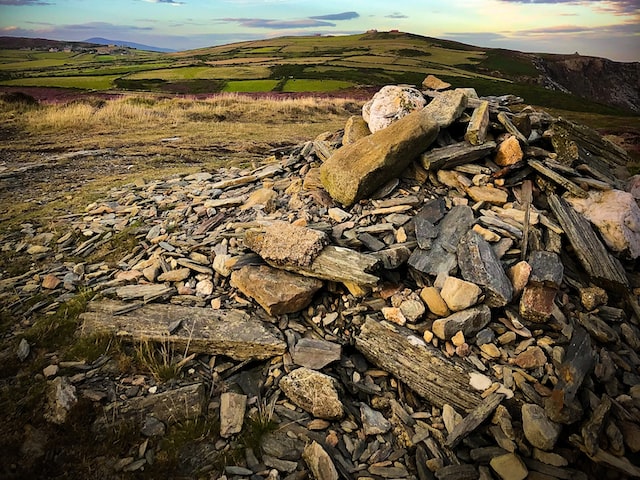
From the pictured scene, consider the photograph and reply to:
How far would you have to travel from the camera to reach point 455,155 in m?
6.53

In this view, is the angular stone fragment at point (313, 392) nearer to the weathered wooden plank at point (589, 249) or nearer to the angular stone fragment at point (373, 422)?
the angular stone fragment at point (373, 422)

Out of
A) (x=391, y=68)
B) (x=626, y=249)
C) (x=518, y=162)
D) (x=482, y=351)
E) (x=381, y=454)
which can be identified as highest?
(x=391, y=68)

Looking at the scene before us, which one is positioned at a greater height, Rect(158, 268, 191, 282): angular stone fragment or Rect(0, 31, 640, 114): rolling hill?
Rect(0, 31, 640, 114): rolling hill

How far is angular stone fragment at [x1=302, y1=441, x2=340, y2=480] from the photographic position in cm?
369

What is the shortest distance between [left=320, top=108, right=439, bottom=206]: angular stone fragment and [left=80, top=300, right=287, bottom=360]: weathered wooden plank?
8.94 ft

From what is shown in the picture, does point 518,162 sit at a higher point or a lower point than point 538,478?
higher

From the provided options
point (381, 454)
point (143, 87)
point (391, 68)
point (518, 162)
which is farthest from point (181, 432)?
point (391, 68)

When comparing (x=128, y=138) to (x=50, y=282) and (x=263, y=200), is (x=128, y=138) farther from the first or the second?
(x=50, y=282)

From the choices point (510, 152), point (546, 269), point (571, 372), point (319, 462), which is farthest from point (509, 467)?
point (510, 152)

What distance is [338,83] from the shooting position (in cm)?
4844

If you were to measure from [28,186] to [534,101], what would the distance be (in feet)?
152

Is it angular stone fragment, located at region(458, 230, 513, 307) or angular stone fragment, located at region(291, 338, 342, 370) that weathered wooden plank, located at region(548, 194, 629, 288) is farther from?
angular stone fragment, located at region(291, 338, 342, 370)

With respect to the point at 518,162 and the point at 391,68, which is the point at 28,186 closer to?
the point at 518,162

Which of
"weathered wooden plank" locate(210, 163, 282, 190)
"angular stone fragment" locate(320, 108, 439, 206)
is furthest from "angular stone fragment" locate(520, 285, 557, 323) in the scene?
"weathered wooden plank" locate(210, 163, 282, 190)
